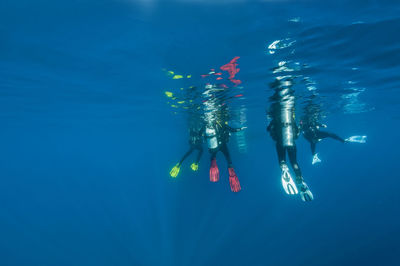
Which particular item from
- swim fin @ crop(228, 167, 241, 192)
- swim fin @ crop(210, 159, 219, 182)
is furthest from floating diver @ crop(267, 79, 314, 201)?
swim fin @ crop(210, 159, 219, 182)

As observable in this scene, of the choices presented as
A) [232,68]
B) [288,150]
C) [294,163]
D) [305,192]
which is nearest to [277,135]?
[288,150]

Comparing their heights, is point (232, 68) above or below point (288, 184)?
A: above

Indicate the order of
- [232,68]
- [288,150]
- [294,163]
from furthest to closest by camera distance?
[232,68] → [288,150] → [294,163]

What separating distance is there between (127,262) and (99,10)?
64.0 ft

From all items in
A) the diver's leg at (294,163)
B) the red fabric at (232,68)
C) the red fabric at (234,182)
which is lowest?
the red fabric at (234,182)

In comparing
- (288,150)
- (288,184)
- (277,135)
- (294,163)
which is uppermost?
(277,135)

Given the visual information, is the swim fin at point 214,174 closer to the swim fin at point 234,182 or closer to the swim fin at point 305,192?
the swim fin at point 234,182

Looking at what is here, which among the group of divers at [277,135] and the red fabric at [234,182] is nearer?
the group of divers at [277,135]

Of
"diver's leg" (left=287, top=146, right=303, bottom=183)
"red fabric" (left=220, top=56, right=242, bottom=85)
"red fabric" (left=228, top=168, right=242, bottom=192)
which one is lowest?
"red fabric" (left=228, top=168, right=242, bottom=192)

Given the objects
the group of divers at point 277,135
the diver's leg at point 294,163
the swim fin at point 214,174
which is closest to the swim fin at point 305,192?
the group of divers at point 277,135

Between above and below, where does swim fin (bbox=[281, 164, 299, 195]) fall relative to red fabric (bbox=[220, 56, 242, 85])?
below

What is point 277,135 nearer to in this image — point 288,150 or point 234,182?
point 288,150

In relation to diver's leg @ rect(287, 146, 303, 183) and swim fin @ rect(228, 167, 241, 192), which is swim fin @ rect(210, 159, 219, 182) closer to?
swim fin @ rect(228, 167, 241, 192)

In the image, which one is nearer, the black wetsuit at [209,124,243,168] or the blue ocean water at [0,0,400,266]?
the blue ocean water at [0,0,400,266]
